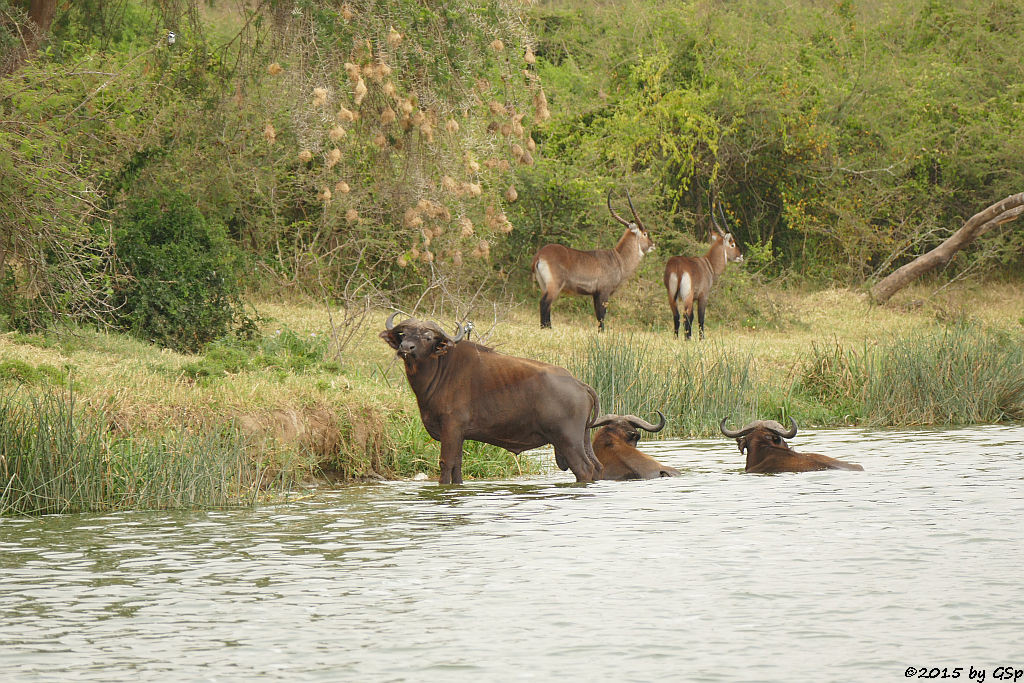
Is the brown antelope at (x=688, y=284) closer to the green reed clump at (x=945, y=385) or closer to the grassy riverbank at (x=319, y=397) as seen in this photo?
→ the grassy riverbank at (x=319, y=397)

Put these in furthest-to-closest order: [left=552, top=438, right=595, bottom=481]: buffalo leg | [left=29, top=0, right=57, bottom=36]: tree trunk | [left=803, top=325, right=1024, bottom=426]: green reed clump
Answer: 1. [left=29, top=0, right=57, bottom=36]: tree trunk
2. [left=803, top=325, right=1024, bottom=426]: green reed clump
3. [left=552, top=438, right=595, bottom=481]: buffalo leg

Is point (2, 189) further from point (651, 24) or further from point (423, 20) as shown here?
point (651, 24)

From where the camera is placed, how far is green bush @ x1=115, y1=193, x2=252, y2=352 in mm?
16703

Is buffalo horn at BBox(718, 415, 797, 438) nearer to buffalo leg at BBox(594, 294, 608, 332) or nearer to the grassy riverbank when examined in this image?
the grassy riverbank

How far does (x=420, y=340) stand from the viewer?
10.2 meters

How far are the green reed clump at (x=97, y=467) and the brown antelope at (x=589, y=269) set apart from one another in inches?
461

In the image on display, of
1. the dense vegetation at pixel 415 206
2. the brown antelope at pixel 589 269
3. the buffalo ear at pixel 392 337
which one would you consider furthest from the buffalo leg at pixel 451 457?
the brown antelope at pixel 589 269

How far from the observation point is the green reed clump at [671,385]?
551 inches

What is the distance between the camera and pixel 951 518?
936 centimetres

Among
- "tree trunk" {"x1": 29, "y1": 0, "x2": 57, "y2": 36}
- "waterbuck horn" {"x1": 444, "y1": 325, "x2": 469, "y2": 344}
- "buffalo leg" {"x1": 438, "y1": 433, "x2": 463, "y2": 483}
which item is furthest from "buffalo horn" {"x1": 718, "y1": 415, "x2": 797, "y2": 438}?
"tree trunk" {"x1": 29, "y1": 0, "x2": 57, "y2": 36}

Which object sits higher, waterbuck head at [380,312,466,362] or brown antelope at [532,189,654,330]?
brown antelope at [532,189,654,330]

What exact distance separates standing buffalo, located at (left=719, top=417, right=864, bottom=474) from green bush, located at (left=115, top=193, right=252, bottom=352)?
771 centimetres

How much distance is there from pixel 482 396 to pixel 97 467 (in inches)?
111

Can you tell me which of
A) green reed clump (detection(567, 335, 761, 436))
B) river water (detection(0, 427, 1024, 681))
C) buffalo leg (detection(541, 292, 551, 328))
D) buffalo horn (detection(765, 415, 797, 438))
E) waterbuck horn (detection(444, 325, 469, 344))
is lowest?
river water (detection(0, 427, 1024, 681))
